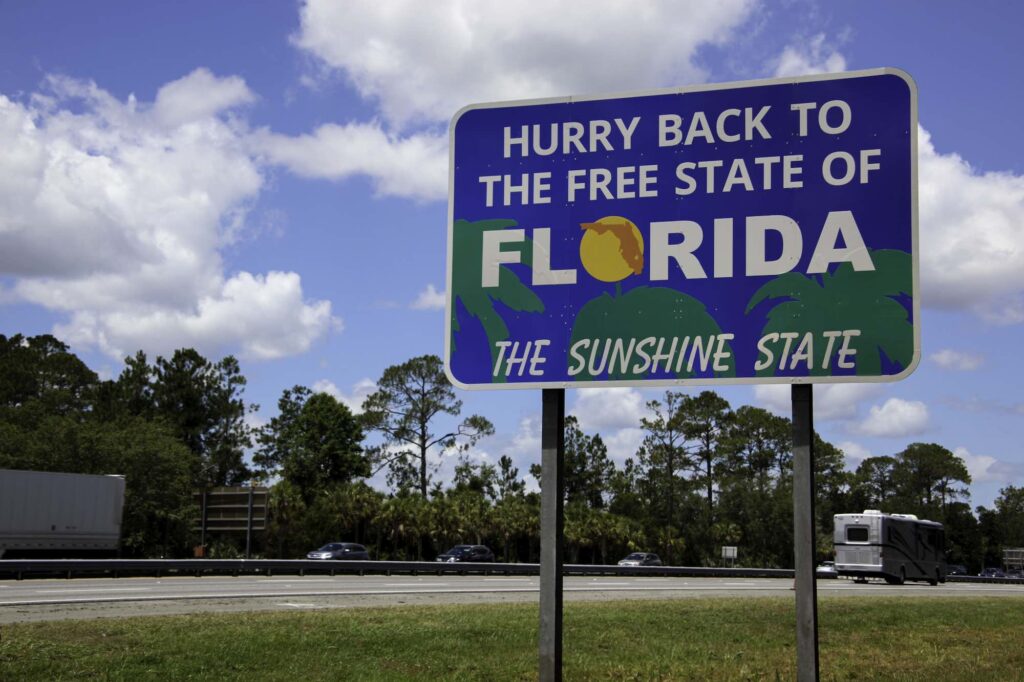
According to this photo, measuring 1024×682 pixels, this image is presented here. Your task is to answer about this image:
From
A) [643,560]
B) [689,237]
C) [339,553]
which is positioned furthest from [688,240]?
[643,560]

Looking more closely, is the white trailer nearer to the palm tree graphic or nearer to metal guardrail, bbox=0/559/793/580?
metal guardrail, bbox=0/559/793/580

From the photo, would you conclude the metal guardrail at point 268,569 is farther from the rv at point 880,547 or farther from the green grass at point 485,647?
the green grass at point 485,647

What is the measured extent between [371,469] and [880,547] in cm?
4722

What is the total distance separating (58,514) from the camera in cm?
3972

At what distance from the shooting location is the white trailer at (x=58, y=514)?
37.9m

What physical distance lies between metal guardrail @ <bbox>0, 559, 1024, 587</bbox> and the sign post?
91.5 ft

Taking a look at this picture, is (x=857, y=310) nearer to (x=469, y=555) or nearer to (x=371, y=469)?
(x=469, y=555)

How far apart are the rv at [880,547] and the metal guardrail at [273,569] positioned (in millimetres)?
7890

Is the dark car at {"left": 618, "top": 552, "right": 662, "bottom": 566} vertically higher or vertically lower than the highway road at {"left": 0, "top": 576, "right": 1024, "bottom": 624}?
lower

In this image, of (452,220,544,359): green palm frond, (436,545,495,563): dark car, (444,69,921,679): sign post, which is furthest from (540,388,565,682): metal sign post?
(436,545,495,563): dark car

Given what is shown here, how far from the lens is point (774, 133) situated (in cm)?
727

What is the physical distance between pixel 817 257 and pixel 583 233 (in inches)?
63.4

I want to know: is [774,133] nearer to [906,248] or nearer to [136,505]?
[906,248]

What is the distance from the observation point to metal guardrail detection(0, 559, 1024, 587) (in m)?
32.5
